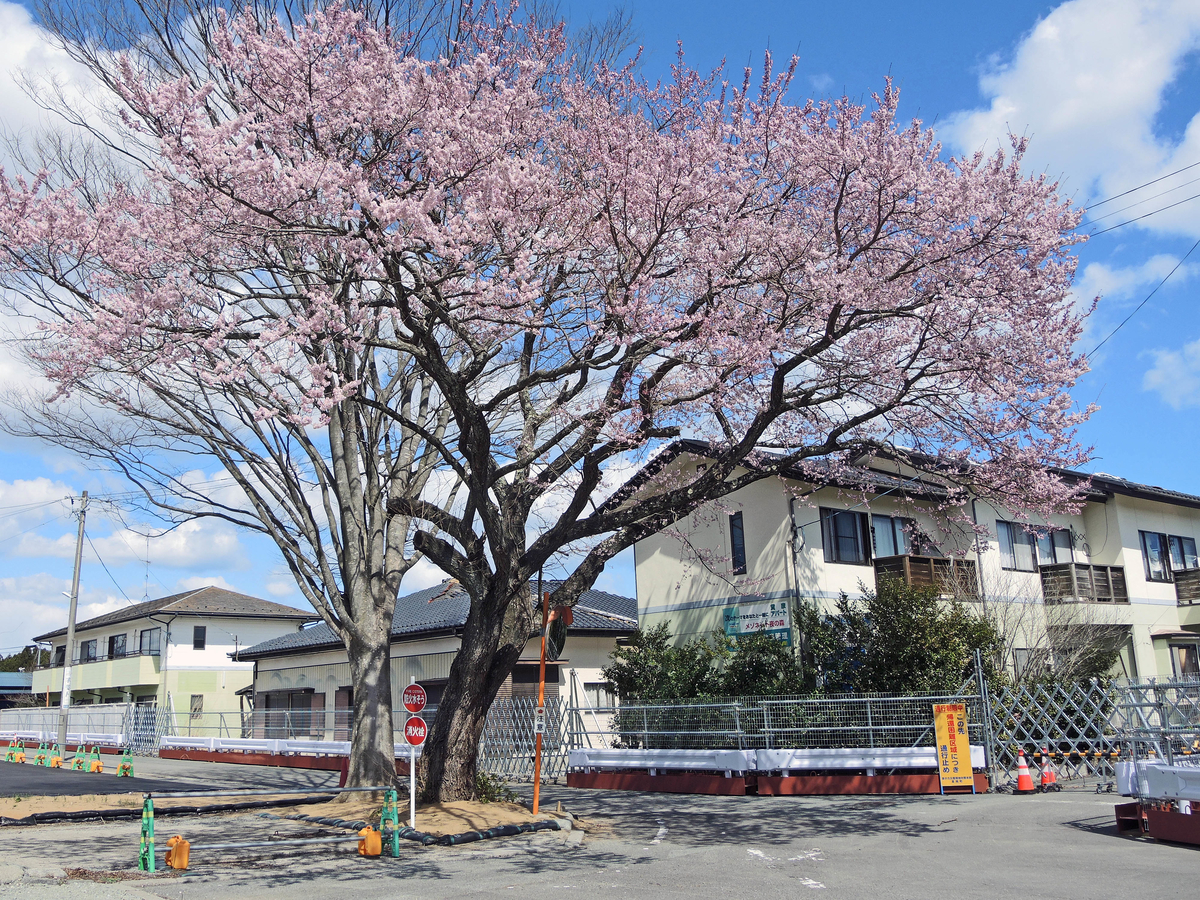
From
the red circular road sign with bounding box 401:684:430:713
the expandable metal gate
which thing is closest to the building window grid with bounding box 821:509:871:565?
the red circular road sign with bounding box 401:684:430:713

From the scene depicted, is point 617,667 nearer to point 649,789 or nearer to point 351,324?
point 649,789

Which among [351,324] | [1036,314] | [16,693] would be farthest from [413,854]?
[16,693]

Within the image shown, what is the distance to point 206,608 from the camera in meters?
45.1

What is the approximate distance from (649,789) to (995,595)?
1174 cm

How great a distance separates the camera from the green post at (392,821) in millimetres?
10578

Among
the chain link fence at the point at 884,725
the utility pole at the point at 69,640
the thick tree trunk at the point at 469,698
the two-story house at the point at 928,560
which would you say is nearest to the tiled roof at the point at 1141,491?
the two-story house at the point at 928,560

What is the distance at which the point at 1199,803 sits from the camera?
34.0 feet

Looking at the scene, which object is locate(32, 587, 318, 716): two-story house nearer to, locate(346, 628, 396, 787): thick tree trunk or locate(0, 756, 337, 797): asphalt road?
locate(0, 756, 337, 797): asphalt road

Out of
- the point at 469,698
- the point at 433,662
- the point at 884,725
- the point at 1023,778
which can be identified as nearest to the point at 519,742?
the point at 433,662

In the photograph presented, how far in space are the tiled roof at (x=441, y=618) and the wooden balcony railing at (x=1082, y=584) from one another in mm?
11846

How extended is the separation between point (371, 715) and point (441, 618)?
38.3 ft

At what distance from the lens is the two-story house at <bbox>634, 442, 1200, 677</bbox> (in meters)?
22.0

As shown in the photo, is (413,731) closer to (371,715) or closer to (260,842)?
(260,842)

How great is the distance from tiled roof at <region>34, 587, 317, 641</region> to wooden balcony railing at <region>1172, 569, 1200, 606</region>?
122 feet
